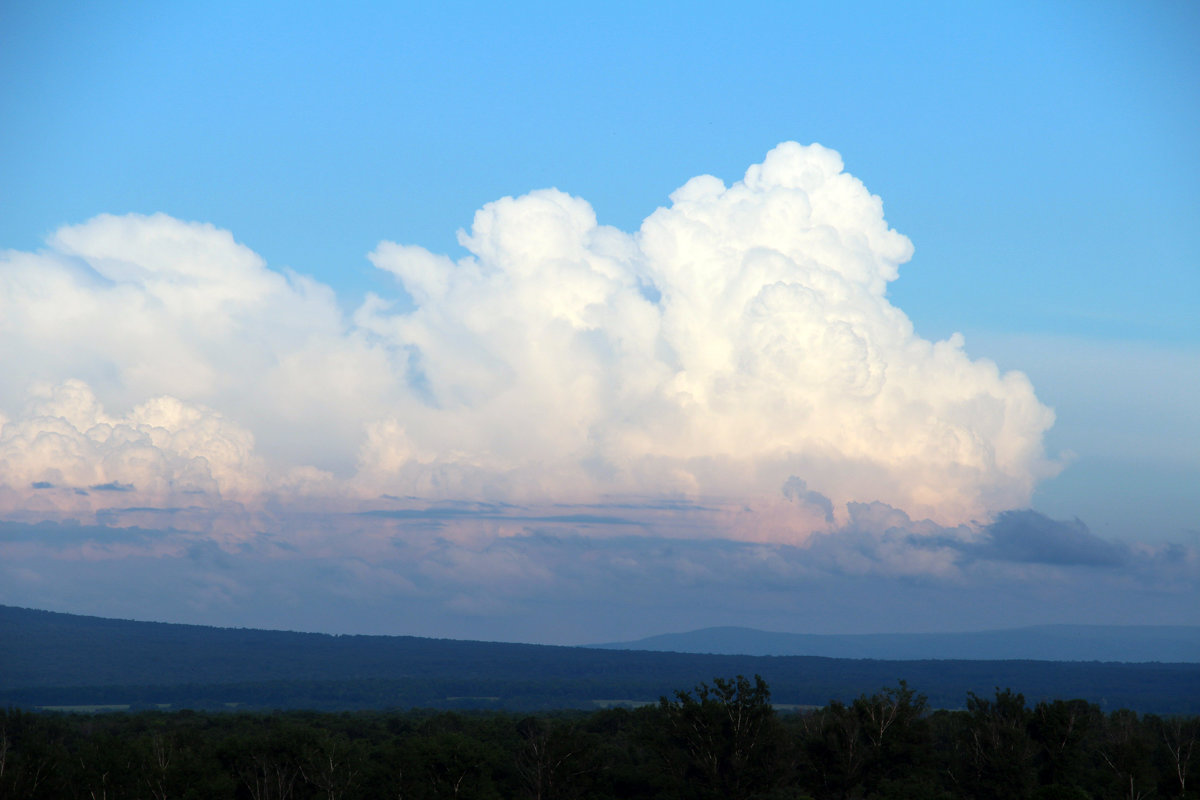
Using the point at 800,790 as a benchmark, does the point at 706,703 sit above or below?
above

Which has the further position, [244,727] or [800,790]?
[244,727]

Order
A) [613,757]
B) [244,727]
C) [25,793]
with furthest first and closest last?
1. [244,727]
2. [613,757]
3. [25,793]

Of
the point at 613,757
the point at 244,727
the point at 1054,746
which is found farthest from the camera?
the point at 244,727

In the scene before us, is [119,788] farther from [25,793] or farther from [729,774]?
[729,774]

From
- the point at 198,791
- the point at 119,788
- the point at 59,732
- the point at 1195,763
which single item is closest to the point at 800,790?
the point at 1195,763

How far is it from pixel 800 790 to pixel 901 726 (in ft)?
37.9

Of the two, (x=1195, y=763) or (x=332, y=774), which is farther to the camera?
(x=1195, y=763)

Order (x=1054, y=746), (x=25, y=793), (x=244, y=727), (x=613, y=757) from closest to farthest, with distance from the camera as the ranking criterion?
(x=25, y=793) < (x=1054, y=746) < (x=613, y=757) < (x=244, y=727)

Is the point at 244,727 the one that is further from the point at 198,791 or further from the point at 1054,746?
the point at 1054,746

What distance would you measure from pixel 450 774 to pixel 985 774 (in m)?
45.4

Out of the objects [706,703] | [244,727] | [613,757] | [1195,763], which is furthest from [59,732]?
[1195,763]

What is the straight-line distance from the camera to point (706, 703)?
104625 mm

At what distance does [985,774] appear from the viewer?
100062 millimetres

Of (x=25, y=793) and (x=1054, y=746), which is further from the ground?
(x=1054, y=746)
